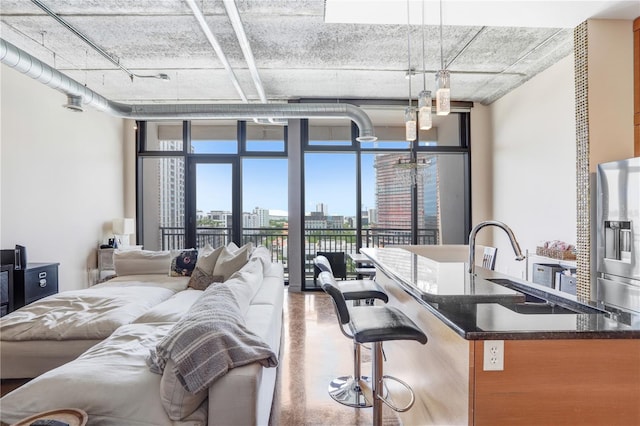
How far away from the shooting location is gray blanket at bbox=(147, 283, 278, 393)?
1.52 m

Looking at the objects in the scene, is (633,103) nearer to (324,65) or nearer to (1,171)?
(324,65)

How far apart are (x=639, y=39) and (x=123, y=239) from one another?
22.9 ft

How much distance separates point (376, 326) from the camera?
1.74m

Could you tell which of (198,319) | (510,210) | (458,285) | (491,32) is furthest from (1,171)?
(510,210)

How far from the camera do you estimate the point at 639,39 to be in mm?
2844

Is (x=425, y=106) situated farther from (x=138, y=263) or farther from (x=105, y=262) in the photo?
(x=105, y=262)

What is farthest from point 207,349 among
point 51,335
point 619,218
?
point 619,218

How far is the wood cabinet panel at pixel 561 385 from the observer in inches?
Answer: 46.8

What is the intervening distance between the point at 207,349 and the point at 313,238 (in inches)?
194

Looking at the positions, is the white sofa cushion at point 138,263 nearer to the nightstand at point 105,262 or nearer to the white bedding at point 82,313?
the white bedding at point 82,313

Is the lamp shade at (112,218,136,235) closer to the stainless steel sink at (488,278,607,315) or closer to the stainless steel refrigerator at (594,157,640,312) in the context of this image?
the stainless steel sink at (488,278,607,315)

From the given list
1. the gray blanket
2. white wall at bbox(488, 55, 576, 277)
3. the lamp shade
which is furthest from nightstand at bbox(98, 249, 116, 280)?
white wall at bbox(488, 55, 576, 277)

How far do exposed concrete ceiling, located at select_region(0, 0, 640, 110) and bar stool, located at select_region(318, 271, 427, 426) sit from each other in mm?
2113

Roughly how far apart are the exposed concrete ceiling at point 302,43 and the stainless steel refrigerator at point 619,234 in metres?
1.29
